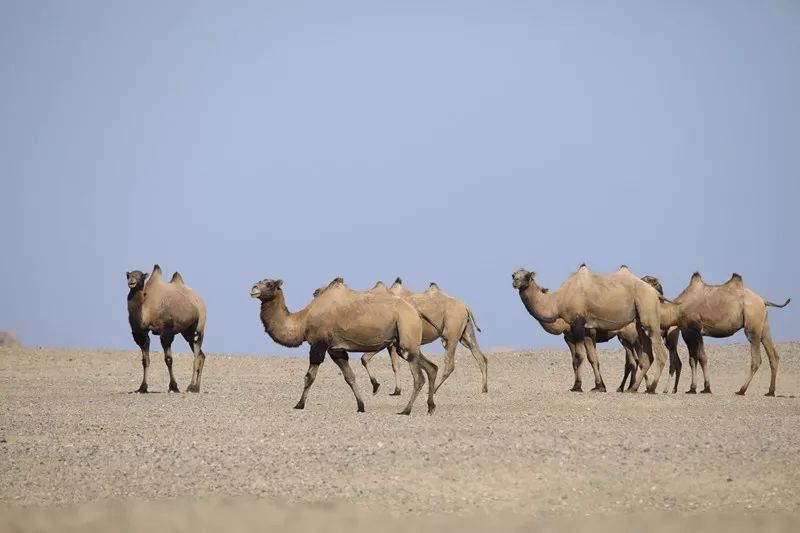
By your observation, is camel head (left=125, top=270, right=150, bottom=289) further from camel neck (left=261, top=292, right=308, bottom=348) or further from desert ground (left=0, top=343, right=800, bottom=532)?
camel neck (left=261, top=292, right=308, bottom=348)

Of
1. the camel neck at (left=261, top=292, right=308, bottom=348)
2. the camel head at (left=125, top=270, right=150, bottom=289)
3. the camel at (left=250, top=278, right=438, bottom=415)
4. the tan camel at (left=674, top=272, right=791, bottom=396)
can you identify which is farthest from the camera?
the tan camel at (left=674, top=272, right=791, bottom=396)

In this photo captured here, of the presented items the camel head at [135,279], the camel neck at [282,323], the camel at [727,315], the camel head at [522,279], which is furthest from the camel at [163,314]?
the camel at [727,315]

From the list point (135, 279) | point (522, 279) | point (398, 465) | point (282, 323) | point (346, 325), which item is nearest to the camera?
point (398, 465)

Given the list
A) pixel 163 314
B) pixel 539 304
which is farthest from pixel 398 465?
pixel 539 304

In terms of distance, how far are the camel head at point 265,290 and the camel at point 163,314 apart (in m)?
4.49

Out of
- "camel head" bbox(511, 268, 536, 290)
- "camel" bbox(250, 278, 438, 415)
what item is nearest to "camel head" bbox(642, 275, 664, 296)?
"camel head" bbox(511, 268, 536, 290)

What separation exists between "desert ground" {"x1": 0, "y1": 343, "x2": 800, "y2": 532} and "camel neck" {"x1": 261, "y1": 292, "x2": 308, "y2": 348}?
1.17 metres

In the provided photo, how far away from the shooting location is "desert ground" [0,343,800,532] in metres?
12.3

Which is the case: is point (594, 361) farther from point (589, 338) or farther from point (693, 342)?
point (693, 342)

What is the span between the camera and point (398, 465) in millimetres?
14172

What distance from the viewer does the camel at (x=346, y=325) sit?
65.1ft

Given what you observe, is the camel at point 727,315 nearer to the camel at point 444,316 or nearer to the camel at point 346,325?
the camel at point 444,316

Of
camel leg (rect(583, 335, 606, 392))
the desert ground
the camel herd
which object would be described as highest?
the camel herd

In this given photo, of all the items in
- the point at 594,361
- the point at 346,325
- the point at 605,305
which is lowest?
the point at 594,361
